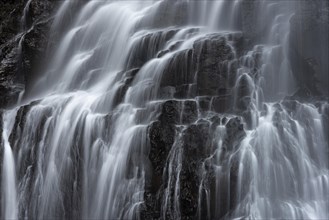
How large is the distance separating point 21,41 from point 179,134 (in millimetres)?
9616

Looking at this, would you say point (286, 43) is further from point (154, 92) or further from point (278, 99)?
point (154, 92)

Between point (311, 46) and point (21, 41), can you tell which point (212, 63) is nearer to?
point (311, 46)

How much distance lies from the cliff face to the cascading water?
1599 millimetres

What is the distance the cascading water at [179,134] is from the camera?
41.6ft

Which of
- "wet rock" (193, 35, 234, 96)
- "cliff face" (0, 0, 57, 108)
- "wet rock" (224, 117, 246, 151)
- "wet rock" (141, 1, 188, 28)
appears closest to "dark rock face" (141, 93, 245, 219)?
"wet rock" (224, 117, 246, 151)

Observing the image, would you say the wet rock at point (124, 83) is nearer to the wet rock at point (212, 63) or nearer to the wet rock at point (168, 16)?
the wet rock at point (212, 63)

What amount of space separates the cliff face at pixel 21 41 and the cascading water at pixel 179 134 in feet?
5.25

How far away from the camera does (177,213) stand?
1269cm

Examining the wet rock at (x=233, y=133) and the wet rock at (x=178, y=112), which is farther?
the wet rock at (x=178, y=112)

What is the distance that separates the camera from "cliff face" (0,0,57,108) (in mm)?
18688

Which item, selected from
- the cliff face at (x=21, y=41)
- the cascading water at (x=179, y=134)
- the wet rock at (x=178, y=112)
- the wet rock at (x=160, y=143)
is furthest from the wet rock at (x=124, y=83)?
the cliff face at (x=21, y=41)

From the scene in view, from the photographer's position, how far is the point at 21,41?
19.6 meters

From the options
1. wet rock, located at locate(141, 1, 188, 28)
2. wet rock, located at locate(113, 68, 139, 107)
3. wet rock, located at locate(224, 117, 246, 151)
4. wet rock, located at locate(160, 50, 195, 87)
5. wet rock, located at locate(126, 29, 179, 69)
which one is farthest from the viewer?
wet rock, located at locate(141, 1, 188, 28)

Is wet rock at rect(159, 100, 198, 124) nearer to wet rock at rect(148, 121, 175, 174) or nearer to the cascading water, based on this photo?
the cascading water
